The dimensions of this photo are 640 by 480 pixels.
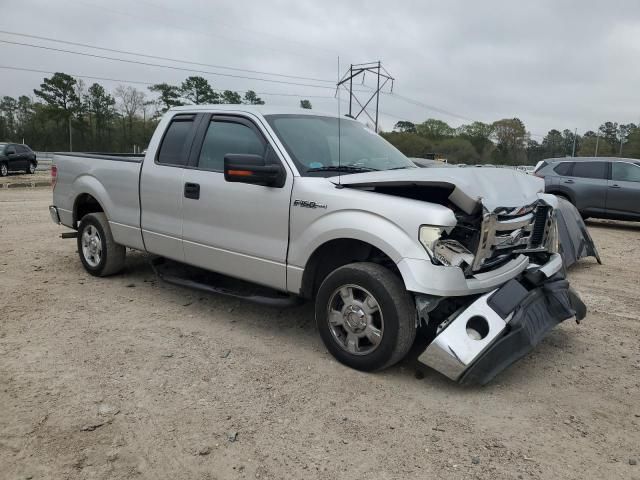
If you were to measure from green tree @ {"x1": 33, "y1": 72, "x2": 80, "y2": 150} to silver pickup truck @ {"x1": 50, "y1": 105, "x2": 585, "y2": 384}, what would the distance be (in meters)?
62.1

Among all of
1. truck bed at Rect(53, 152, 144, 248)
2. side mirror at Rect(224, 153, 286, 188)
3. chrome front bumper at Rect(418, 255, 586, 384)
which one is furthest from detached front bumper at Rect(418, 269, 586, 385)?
truck bed at Rect(53, 152, 144, 248)

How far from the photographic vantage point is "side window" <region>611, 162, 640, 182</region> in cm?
1230

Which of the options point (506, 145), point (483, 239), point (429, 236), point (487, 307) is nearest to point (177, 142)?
point (429, 236)

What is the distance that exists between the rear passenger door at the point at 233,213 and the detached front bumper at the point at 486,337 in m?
1.41

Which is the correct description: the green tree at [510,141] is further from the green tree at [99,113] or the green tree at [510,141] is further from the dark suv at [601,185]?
the green tree at [99,113]

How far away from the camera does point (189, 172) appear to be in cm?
482

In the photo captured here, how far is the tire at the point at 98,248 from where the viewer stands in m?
5.88

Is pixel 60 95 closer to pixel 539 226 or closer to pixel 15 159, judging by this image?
pixel 15 159

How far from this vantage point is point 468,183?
3.47 metres

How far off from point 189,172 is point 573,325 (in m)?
3.82

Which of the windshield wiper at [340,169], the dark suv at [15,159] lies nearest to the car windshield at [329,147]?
the windshield wiper at [340,169]

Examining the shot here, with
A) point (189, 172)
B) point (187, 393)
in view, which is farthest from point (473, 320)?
point (189, 172)

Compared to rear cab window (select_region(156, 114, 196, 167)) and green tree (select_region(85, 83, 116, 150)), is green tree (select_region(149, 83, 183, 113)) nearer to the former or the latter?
green tree (select_region(85, 83, 116, 150))

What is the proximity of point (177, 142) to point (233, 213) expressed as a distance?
121 centimetres
